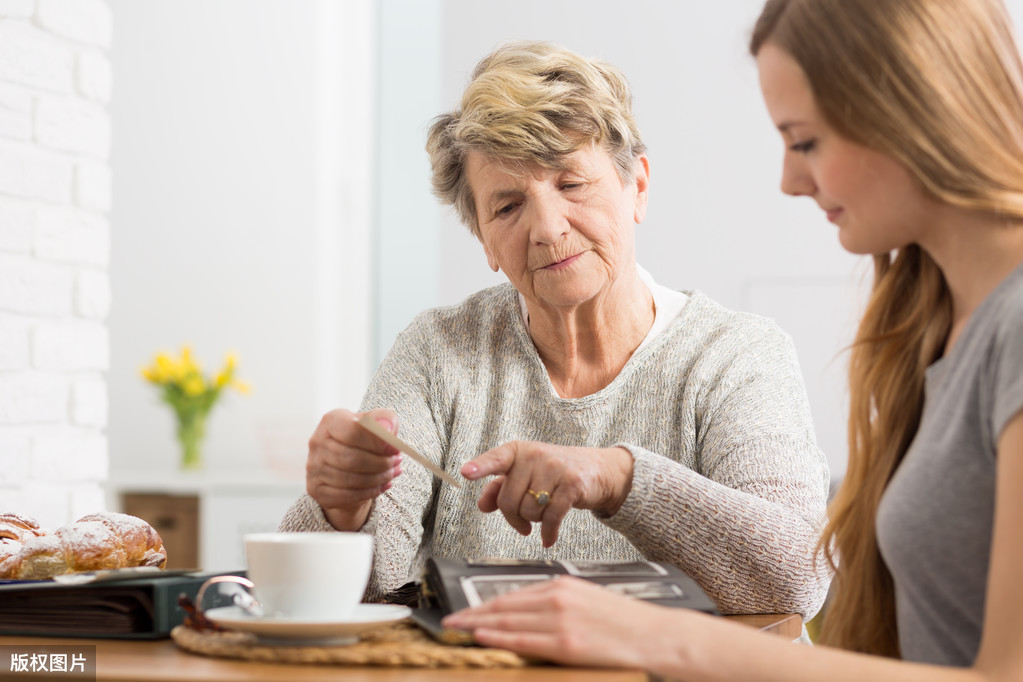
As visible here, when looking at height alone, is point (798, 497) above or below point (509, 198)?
below

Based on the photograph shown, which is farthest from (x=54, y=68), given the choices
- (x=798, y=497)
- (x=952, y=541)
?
(x=952, y=541)

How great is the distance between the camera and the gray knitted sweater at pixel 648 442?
1078 millimetres

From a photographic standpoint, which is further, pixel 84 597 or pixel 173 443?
pixel 173 443

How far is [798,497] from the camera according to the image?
117cm

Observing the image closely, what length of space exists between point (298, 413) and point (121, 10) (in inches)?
72.4

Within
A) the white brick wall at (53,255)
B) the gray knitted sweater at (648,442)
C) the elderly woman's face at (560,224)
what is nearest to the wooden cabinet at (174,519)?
the white brick wall at (53,255)

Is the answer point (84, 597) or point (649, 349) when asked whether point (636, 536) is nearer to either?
point (649, 349)

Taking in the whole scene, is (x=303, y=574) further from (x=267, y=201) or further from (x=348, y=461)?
(x=267, y=201)

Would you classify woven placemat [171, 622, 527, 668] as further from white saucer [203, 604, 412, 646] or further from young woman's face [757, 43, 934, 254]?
young woman's face [757, 43, 934, 254]

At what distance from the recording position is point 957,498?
2.54 feet

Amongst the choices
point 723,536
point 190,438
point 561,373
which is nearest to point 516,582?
point 723,536

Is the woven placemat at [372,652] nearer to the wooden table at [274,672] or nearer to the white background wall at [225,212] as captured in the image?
the wooden table at [274,672]

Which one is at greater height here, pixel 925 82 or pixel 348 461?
pixel 925 82

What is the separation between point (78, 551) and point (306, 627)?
0.44m
